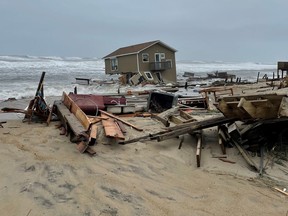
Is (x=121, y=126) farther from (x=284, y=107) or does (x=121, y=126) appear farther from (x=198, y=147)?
(x=284, y=107)

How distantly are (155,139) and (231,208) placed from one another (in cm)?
321

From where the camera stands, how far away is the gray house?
42.2m

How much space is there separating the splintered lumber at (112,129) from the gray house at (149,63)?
102 feet

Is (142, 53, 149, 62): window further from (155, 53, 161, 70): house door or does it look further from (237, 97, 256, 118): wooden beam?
(237, 97, 256, 118): wooden beam

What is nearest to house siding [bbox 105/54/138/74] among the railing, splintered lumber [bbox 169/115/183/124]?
the railing

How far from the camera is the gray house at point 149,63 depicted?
4222cm

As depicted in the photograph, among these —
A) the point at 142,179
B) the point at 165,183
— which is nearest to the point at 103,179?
the point at 142,179

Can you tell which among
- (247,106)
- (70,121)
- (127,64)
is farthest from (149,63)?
(247,106)

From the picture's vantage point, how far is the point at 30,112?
35.5 feet

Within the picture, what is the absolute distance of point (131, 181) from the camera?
593cm

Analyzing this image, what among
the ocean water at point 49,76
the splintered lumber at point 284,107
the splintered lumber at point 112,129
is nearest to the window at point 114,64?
the ocean water at point 49,76

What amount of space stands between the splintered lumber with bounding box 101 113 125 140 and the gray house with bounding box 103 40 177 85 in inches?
1224

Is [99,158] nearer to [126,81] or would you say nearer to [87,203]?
[87,203]

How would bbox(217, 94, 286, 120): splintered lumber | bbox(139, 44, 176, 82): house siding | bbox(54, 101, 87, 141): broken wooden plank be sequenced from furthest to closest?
bbox(139, 44, 176, 82): house siding, bbox(54, 101, 87, 141): broken wooden plank, bbox(217, 94, 286, 120): splintered lumber
